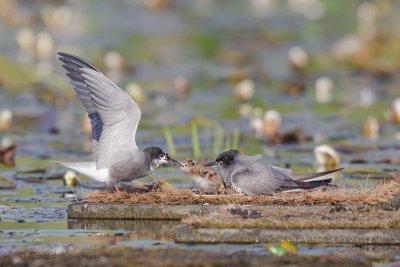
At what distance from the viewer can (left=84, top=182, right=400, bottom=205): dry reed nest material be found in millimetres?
9305

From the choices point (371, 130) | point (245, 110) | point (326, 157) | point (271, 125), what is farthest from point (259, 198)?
point (245, 110)

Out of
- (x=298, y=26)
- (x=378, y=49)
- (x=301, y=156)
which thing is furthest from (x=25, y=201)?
(x=298, y=26)

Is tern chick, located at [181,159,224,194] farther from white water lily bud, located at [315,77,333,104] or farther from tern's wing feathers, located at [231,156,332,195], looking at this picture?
white water lily bud, located at [315,77,333,104]

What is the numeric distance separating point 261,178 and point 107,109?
1.51 meters

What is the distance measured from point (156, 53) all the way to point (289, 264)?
18.6 metres

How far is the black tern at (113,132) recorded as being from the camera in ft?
32.1

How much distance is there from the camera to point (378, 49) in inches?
867

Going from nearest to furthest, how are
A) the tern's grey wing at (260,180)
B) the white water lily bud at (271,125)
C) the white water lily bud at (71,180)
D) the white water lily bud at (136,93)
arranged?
the tern's grey wing at (260,180)
the white water lily bud at (71,180)
the white water lily bud at (271,125)
the white water lily bud at (136,93)

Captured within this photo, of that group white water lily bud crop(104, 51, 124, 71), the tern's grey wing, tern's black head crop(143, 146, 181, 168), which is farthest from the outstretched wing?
white water lily bud crop(104, 51, 124, 71)

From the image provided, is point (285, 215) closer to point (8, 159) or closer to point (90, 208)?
point (90, 208)

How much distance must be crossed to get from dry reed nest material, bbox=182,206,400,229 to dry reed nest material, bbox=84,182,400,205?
0.35 meters

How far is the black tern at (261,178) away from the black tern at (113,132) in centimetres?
63

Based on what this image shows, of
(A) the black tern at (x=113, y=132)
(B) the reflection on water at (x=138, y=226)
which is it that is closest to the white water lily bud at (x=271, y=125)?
(A) the black tern at (x=113, y=132)

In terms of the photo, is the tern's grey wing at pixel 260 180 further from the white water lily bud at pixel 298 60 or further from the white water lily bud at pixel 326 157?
the white water lily bud at pixel 298 60
